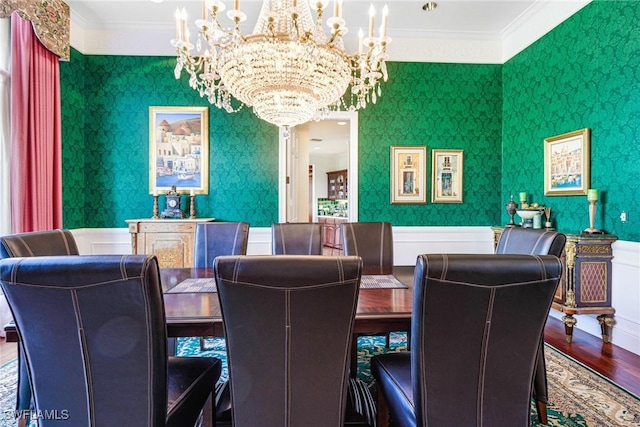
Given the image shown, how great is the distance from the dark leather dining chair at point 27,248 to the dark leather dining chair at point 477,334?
1.48 m

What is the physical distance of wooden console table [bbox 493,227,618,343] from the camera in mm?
2732

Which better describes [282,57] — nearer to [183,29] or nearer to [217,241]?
[183,29]

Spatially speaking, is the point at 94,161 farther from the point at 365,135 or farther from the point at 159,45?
the point at 365,135

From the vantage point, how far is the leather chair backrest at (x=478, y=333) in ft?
3.20

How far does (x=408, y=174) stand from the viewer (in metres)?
4.31

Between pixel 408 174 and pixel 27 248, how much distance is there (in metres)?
3.72

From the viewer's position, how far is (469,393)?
107cm

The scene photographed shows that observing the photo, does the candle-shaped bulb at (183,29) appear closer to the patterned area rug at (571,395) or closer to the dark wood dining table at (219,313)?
the dark wood dining table at (219,313)

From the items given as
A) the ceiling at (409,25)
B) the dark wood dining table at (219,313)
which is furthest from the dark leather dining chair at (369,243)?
the ceiling at (409,25)

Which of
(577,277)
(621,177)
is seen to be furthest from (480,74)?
(577,277)

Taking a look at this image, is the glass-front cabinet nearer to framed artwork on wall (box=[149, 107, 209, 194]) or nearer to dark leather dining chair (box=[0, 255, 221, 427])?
framed artwork on wall (box=[149, 107, 209, 194])

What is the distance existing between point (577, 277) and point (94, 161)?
507 cm

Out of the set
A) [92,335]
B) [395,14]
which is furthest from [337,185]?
[92,335]

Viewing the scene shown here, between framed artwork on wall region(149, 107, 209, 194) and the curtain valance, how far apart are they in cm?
100
